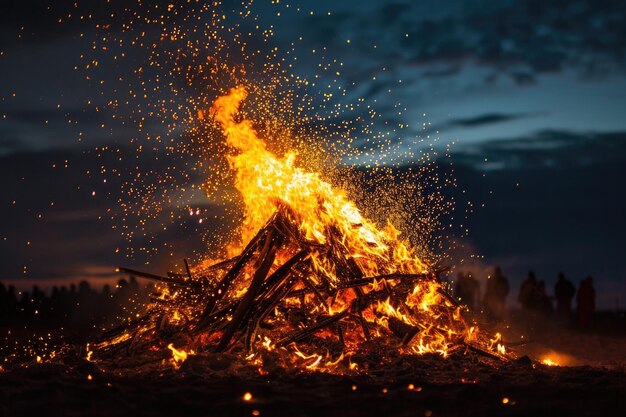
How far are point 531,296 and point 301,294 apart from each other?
597 inches

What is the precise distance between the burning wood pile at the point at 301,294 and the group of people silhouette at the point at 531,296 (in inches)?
457

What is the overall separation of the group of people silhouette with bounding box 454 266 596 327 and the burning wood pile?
11.6 m

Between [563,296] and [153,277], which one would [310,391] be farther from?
[563,296]

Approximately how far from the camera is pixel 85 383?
766cm

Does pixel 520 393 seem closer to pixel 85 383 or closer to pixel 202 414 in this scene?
pixel 202 414

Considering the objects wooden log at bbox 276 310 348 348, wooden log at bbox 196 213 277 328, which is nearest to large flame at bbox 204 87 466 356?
wooden log at bbox 276 310 348 348

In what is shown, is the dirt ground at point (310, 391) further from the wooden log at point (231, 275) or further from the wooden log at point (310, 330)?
the wooden log at point (231, 275)

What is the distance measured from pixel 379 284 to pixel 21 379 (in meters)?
5.72

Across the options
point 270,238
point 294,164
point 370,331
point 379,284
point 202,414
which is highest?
point 294,164

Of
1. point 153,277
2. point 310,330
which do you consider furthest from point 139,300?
point 310,330

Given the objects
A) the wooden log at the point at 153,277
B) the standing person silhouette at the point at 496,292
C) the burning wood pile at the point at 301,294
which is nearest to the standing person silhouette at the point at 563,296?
the standing person silhouette at the point at 496,292

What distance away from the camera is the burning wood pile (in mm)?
9945

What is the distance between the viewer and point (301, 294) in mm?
10945

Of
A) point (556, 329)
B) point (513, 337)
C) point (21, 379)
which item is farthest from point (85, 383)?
point (556, 329)
